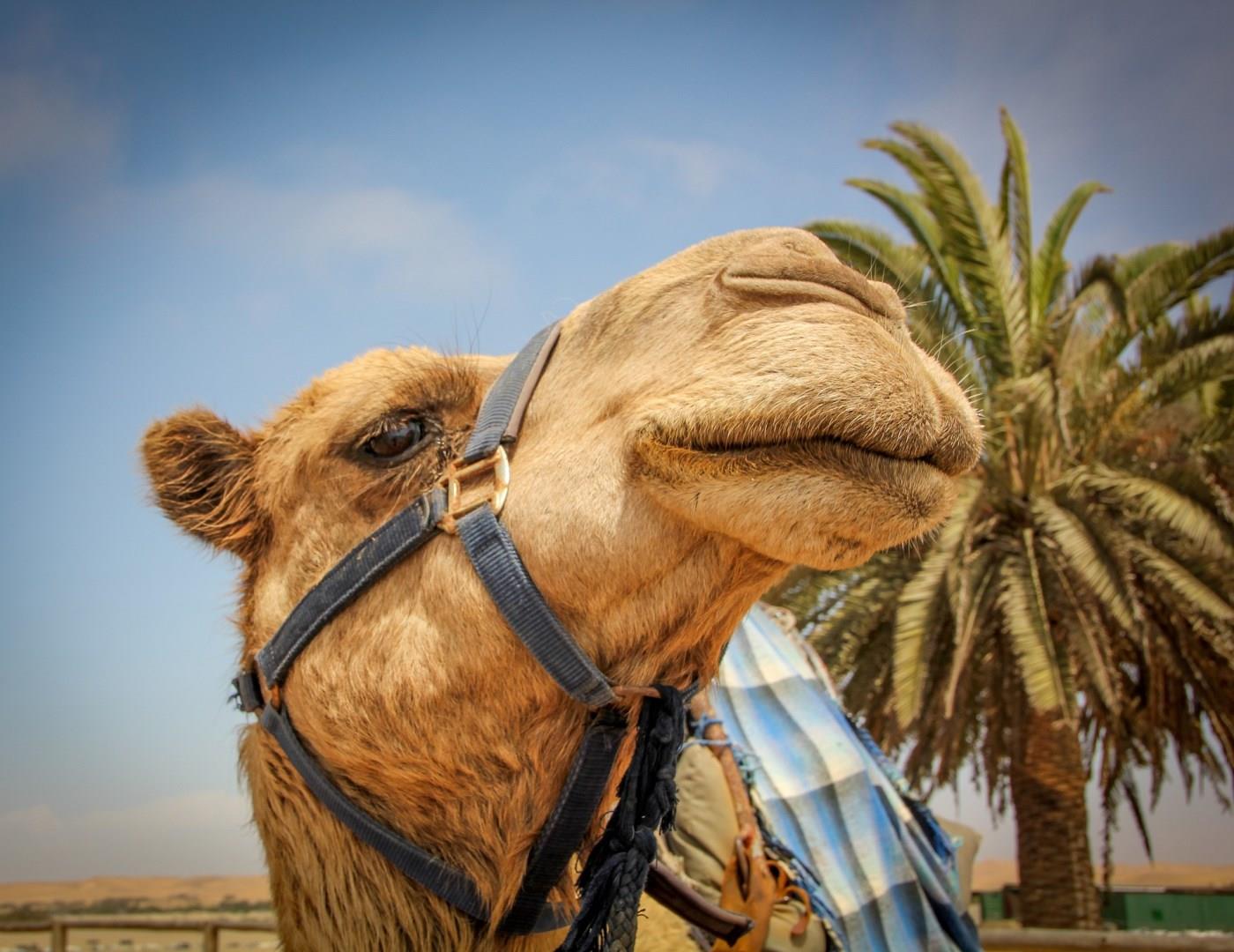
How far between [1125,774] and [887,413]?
14.7 m

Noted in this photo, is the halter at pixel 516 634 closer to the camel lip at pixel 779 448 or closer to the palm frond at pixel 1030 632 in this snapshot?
the camel lip at pixel 779 448

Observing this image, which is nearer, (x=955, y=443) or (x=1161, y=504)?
(x=955, y=443)

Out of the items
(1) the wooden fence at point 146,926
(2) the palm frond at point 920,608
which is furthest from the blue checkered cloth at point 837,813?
(2) the palm frond at point 920,608

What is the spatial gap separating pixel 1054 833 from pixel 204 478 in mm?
12205

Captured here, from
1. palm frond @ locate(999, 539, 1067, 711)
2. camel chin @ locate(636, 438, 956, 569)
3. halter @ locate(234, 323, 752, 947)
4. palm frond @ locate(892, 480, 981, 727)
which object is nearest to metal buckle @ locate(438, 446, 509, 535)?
halter @ locate(234, 323, 752, 947)

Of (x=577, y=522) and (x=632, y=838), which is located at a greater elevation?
(x=577, y=522)

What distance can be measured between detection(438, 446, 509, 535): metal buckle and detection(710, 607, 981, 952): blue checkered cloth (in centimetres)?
160

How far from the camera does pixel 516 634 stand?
188cm

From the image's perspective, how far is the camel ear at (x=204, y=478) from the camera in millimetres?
2469

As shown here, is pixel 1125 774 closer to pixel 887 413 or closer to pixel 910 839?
pixel 910 839

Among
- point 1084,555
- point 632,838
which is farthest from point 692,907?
point 1084,555

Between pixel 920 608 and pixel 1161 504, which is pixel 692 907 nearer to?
pixel 920 608

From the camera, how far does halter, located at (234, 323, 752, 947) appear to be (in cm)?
187

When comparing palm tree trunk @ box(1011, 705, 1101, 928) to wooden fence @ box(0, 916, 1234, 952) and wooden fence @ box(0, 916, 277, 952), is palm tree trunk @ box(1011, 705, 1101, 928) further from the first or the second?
wooden fence @ box(0, 916, 277, 952)
